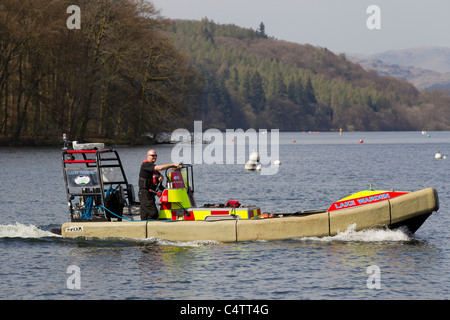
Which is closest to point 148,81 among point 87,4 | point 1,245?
point 87,4

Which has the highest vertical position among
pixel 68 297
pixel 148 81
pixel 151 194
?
pixel 148 81

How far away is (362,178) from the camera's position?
4947 cm

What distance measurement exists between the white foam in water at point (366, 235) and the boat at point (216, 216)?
132 mm

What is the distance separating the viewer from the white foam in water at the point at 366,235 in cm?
1972

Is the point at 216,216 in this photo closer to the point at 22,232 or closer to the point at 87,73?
the point at 22,232

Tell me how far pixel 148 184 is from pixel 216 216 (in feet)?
6.67

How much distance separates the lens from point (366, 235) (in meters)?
19.9

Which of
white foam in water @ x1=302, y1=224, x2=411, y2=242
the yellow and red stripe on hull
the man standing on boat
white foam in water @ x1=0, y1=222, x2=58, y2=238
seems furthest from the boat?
white foam in water @ x1=0, y1=222, x2=58, y2=238

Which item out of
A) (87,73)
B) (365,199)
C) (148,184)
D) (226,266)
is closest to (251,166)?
(87,73)

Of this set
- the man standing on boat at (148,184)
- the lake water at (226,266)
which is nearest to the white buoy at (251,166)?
the lake water at (226,266)

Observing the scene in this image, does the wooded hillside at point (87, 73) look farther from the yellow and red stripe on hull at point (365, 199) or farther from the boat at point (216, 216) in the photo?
the yellow and red stripe on hull at point (365, 199)

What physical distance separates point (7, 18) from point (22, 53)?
3.51m

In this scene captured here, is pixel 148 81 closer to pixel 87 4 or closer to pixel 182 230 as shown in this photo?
pixel 87 4

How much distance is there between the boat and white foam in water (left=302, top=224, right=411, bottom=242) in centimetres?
13
